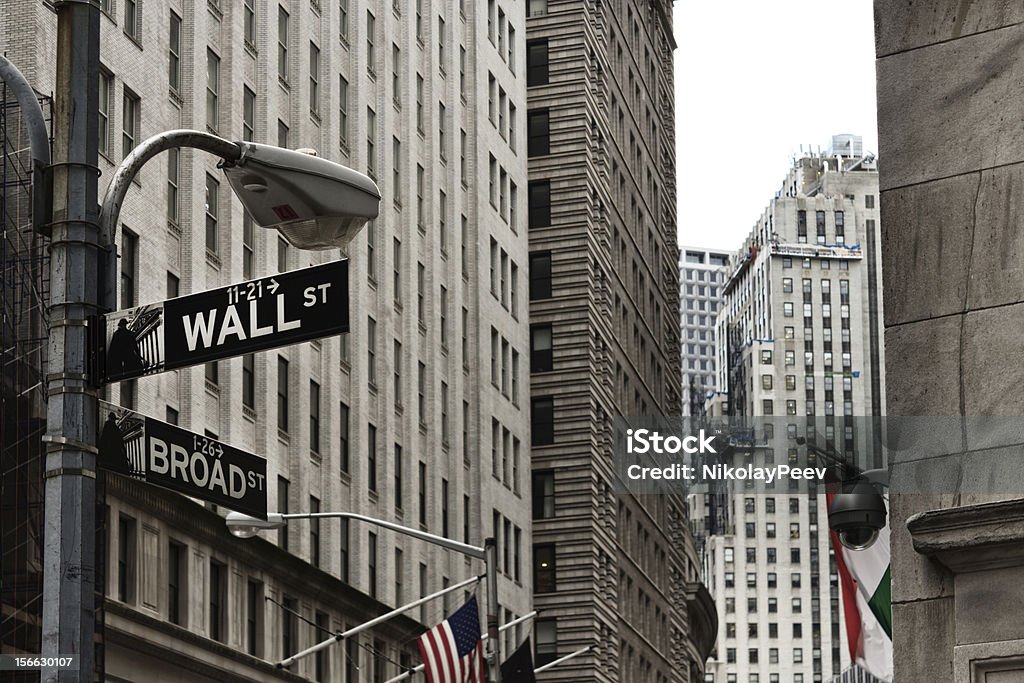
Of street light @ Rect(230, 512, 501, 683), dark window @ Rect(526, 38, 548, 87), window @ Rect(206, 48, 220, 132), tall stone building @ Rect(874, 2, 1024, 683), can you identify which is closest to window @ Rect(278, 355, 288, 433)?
window @ Rect(206, 48, 220, 132)

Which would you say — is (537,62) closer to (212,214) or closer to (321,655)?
(321,655)

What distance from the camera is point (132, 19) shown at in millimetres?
45000

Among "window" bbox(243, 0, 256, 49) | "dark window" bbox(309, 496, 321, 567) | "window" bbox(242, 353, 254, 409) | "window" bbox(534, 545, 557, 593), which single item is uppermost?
"window" bbox(243, 0, 256, 49)

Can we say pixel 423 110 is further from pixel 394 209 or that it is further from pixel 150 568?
pixel 150 568

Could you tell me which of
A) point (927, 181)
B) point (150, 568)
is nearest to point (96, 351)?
point (927, 181)

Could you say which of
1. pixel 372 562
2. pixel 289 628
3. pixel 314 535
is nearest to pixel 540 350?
pixel 372 562

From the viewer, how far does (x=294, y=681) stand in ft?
168

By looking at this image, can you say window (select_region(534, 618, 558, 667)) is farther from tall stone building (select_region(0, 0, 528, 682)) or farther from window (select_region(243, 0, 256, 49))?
window (select_region(243, 0, 256, 49))

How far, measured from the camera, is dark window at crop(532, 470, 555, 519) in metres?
87.4

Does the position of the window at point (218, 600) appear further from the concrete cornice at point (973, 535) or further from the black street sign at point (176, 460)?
the black street sign at point (176, 460)

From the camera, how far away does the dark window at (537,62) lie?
93.5 m

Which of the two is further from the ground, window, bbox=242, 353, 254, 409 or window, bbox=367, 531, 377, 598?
window, bbox=242, 353, 254, 409

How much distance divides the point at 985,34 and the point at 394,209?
169ft

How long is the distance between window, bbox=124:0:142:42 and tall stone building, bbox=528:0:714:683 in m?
44.3
